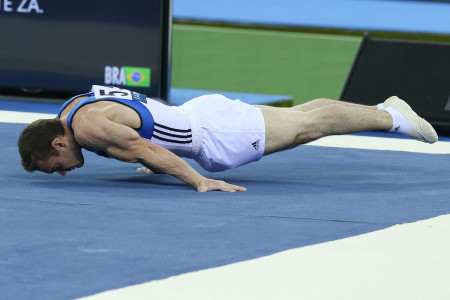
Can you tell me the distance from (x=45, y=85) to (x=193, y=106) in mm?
4171

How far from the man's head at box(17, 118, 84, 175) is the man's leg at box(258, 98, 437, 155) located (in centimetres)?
122

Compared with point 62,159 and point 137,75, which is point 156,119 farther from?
point 137,75

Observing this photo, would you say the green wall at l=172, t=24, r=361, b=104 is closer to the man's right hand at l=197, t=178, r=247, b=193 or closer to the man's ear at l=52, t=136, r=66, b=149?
the man's right hand at l=197, t=178, r=247, b=193

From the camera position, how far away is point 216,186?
5.67 m

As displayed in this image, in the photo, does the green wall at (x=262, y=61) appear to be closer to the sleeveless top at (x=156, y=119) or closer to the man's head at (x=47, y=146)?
the sleeveless top at (x=156, y=119)

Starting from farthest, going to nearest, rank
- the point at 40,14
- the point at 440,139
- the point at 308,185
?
1. the point at 40,14
2. the point at 440,139
3. the point at 308,185

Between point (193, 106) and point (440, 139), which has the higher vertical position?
point (193, 106)

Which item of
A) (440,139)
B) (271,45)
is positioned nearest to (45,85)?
(271,45)

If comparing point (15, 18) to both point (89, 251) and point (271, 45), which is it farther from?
point (89, 251)

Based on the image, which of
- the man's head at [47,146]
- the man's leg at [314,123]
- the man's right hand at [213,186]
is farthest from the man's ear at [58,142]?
the man's leg at [314,123]

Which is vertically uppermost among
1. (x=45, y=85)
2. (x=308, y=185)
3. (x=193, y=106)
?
(x=193, y=106)

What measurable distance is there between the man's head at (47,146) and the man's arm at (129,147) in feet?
0.34

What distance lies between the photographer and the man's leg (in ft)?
20.0

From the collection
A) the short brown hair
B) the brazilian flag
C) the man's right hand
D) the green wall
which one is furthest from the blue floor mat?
the green wall
